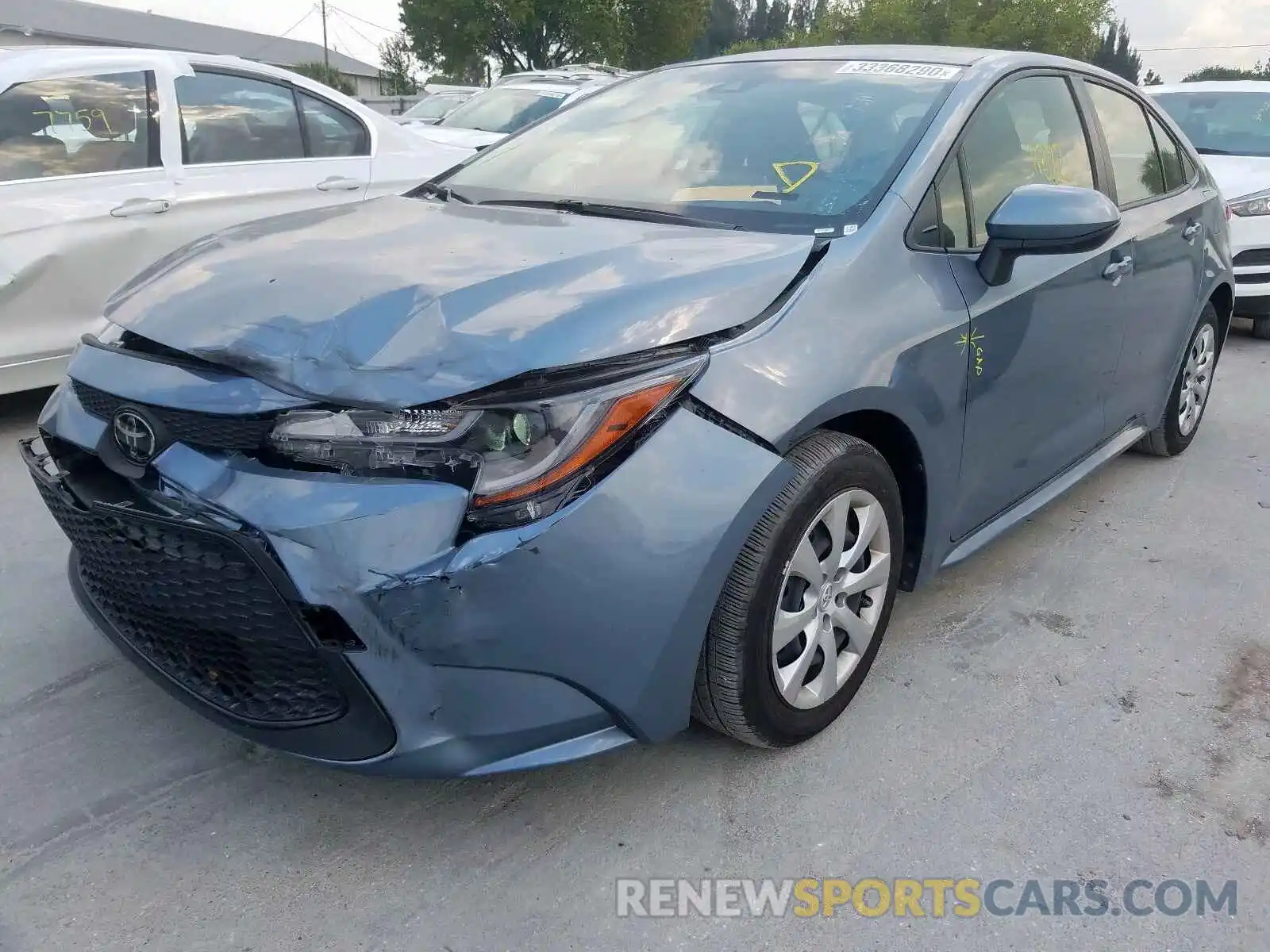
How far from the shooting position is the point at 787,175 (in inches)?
106

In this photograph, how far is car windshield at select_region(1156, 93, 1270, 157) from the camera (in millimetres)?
7703

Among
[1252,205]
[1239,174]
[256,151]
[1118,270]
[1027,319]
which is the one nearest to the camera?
[1027,319]

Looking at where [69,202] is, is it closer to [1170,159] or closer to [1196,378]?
[1170,159]

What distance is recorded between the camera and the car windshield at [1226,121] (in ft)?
25.3

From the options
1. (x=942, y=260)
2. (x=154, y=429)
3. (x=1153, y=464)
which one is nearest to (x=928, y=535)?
(x=942, y=260)

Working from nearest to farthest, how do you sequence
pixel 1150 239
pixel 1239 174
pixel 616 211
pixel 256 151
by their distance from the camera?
pixel 616 211
pixel 1150 239
pixel 256 151
pixel 1239 174

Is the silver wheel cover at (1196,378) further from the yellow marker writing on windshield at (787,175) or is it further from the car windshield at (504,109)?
the car windshield at (504,109)

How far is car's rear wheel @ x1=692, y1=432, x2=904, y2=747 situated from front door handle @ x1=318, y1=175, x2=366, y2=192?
377cm

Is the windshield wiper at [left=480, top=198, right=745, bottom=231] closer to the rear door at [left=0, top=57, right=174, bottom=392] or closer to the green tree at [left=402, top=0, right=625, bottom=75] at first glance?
the rear door at [left=0, top=57, right=174, bottom=392]

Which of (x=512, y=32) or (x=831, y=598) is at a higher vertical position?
(x=512, y=32)

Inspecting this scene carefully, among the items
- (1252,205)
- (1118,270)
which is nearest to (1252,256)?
(1252,205)

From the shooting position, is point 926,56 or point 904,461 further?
point 926,56

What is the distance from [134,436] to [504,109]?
8.38 m

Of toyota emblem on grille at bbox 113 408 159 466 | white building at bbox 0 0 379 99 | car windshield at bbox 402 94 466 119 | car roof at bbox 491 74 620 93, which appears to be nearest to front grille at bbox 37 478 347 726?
toyota emblem on grille at bbox 113 408 159 466
